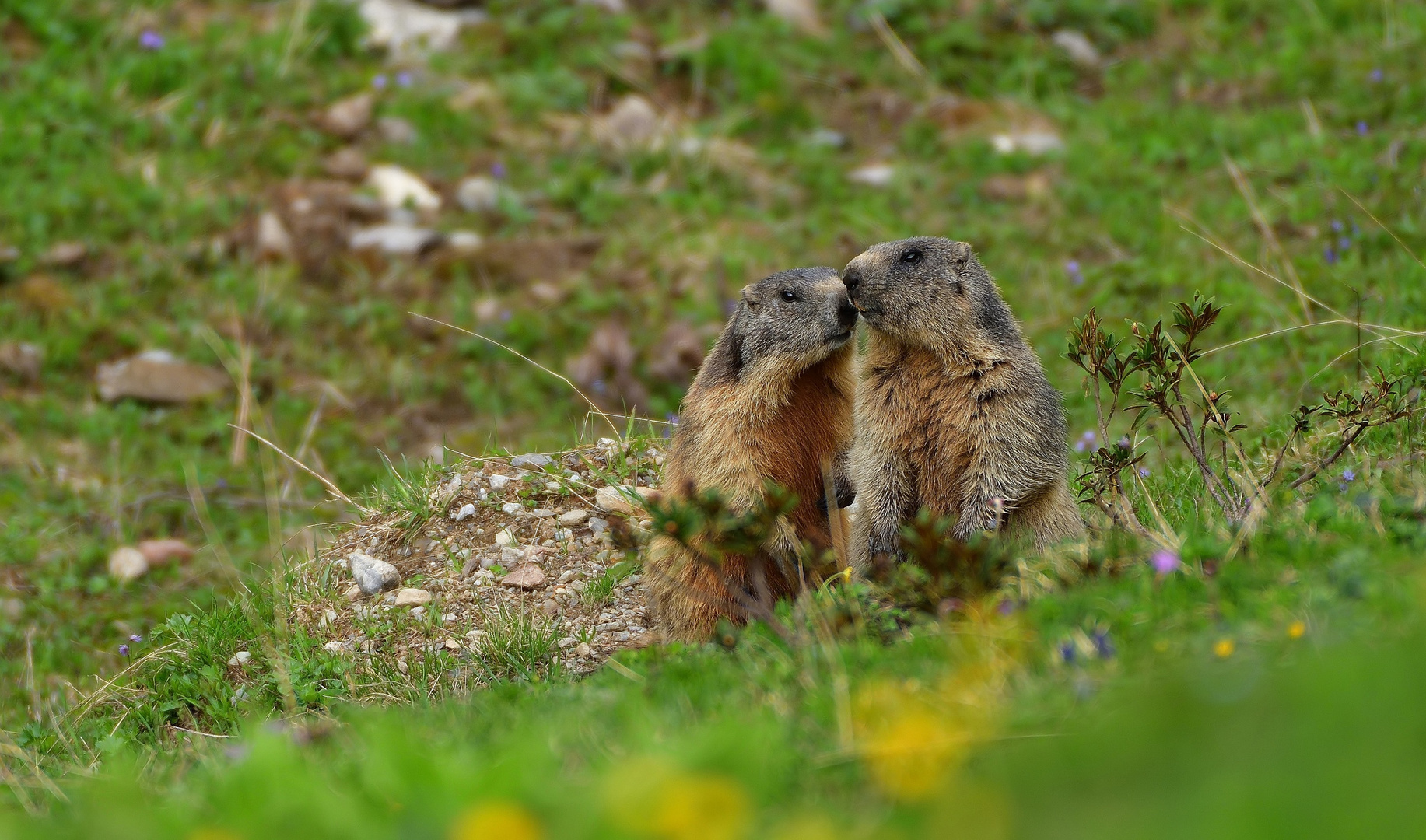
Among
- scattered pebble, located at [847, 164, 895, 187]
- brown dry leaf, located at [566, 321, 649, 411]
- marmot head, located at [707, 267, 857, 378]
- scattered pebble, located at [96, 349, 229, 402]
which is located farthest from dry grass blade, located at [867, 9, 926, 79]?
marmot head, located at [707, 267, 857, 378]

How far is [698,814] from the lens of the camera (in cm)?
233

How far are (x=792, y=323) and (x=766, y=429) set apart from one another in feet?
1.48

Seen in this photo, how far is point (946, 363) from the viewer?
5609 mm

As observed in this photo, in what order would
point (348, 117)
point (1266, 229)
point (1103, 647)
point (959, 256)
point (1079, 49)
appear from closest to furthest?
1. point (1103, 647)
2. point (959, 256)
3. point (1266, 229)
4. point (348, 117)
5. point (1079, 49)

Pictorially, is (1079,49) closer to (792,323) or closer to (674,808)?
(792,323)

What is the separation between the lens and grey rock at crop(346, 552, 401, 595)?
20.8 ft

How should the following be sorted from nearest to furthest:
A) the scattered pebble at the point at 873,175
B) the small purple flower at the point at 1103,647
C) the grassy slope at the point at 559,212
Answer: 1. the small purple flower at the point at 1103,647
2. the grassy slope at the point at 559,212
3. the scattered pebble at the point at 873,175

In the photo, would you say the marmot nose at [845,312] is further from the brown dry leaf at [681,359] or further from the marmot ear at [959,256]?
the brown dry leaf at [681,359]

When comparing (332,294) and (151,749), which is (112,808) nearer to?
(151,749)

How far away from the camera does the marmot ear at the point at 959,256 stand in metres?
5.80

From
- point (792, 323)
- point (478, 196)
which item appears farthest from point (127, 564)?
point (792, 323)

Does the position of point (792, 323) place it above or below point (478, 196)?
above

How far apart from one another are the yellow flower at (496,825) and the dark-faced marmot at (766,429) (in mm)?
3175

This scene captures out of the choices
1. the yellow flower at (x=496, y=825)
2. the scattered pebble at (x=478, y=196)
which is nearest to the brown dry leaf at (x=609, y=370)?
the scattered pebble at (x=478, y=196)
